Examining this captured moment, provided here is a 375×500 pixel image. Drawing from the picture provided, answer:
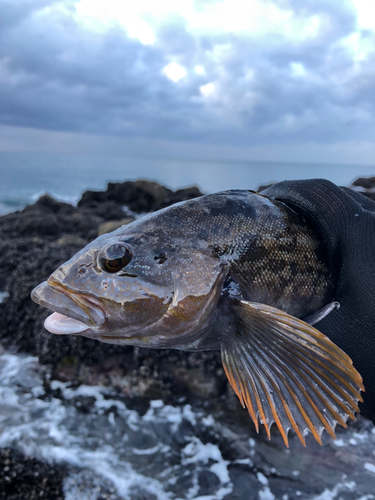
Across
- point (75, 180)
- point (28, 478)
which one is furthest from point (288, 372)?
point (75, 180)

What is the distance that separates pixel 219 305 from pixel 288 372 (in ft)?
1.88

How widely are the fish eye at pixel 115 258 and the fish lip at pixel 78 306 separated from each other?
0.22m

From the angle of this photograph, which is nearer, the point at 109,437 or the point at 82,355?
the point at 109,437

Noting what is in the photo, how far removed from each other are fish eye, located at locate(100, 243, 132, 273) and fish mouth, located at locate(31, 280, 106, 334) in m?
0.22

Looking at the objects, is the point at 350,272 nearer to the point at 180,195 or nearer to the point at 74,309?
the point at 74,309

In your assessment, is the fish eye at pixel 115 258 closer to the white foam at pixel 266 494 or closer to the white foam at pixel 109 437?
the white foam at pixel 109 437

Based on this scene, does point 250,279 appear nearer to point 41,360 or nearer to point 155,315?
point 155,315

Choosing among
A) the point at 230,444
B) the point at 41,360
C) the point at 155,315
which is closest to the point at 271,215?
the point at 155,315

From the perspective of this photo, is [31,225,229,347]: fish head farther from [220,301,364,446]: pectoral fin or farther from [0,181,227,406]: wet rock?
[0,181,227,406]: wet rock

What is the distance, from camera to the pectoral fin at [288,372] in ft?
6.31

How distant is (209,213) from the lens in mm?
2350

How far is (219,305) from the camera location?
7.07 feet

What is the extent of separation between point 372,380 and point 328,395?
56cm

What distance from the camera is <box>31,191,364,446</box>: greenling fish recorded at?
1979 mm
